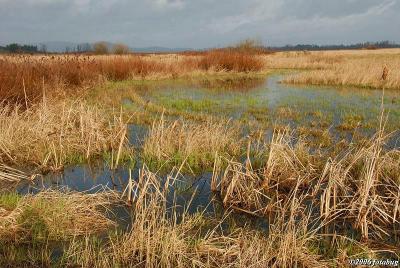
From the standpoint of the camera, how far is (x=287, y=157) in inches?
229

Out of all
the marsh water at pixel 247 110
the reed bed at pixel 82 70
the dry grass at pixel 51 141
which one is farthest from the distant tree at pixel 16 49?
the dry grass at pixel 51 141

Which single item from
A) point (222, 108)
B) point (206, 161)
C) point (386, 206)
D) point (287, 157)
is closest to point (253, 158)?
point (206, 161)

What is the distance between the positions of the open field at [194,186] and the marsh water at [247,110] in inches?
1.9

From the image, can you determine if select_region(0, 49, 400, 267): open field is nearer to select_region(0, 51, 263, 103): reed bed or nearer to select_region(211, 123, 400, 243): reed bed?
select_region(211, 123, 400, 243): reed bed

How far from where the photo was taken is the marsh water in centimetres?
608

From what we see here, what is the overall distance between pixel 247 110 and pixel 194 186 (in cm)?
659

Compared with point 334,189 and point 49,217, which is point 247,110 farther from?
point 49,217

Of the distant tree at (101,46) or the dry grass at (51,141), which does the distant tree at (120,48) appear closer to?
the distant tree at (101,46)

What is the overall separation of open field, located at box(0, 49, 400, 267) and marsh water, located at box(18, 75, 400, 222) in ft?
Result: 0.16

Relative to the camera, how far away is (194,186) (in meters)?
6.11

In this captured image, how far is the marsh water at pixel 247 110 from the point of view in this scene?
19.9 ft

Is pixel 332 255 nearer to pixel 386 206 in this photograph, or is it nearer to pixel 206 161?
pixel 386 206

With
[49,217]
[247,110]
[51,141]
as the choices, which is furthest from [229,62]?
[49,217]

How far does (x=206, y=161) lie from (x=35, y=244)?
358 cm
